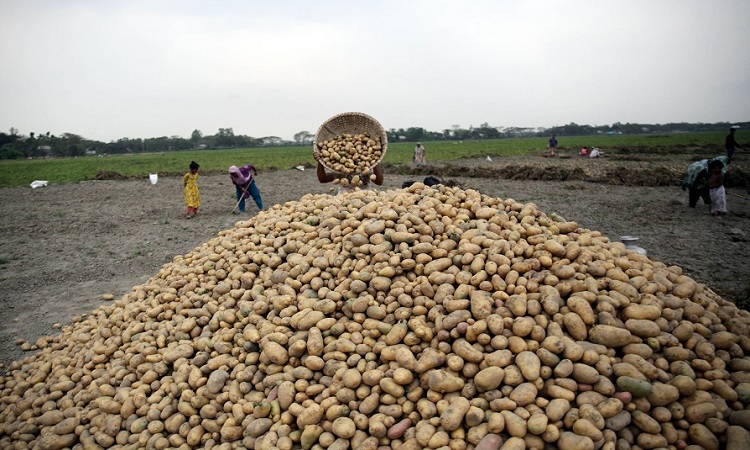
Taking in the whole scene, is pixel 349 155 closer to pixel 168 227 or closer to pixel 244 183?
pixel 244 183

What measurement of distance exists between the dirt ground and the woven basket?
11.8ft

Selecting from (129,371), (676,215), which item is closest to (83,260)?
(129,371)

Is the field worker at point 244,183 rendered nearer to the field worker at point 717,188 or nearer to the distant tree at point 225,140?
the field worker at point 717,188

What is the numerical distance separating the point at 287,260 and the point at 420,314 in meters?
1.59

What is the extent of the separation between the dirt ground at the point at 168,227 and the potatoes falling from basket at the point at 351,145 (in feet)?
11.5

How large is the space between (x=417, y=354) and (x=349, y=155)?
565 centimetres

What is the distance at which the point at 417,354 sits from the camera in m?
2.89

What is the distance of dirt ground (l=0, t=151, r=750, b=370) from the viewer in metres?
6.05

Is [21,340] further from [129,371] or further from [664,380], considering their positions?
[664,380]

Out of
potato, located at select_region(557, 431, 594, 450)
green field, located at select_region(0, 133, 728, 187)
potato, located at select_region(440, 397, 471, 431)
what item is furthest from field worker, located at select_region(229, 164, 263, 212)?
green field, located at select_region(0, 133, 728, 187)

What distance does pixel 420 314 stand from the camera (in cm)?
309

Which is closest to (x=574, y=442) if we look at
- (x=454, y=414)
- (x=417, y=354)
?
(x=454, y=414)

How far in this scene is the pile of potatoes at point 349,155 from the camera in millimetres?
7953

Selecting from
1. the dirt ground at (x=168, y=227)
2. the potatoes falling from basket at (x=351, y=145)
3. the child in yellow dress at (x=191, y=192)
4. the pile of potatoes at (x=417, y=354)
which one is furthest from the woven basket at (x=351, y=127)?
the child in yellow dress at (x=191, y=192)
